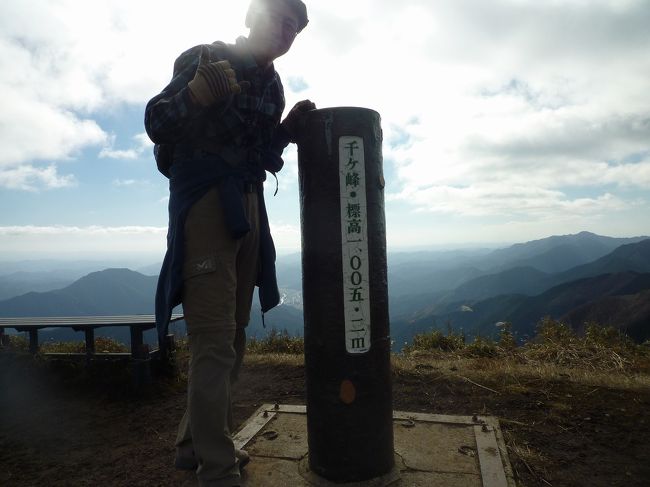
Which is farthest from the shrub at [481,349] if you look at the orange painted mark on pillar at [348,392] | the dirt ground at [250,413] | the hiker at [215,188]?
the hiker at [215,188]

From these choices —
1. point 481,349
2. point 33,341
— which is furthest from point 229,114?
point 481,349

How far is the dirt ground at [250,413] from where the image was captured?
2611 millimetres

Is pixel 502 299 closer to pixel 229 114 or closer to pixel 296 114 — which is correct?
pixel 296 114

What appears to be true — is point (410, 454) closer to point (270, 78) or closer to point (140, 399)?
point (270, 78)

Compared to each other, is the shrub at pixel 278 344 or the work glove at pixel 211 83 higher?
the work glove at pixel 211 83

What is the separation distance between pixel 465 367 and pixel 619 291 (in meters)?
96.8

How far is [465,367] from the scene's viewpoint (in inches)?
183

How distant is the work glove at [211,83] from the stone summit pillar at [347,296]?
519 millimetres

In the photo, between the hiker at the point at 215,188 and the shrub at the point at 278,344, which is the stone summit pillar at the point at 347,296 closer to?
the hiker at the point at 215,188

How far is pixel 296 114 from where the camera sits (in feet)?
7.88

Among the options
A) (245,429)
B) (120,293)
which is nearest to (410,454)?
(245,429)

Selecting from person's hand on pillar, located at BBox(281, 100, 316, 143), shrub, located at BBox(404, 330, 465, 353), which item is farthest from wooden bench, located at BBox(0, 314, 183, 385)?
shrub, located at BBox(404, 330, 465, 353)

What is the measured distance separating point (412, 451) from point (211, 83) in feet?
7.68

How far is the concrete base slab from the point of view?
7.49 feet
